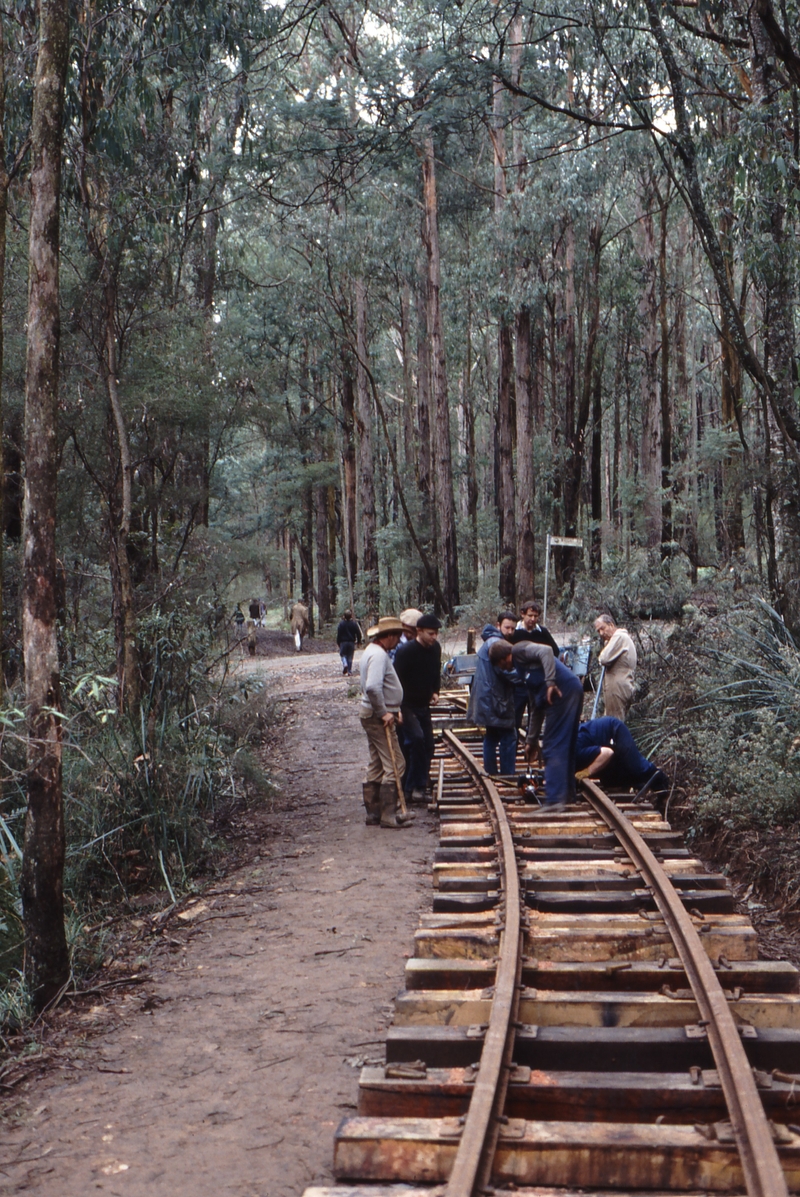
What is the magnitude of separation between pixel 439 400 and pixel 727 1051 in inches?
1119

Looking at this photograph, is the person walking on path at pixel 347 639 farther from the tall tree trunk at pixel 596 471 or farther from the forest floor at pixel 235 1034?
the forest floor at pixel 235 1034

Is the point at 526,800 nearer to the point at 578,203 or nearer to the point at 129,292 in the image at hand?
the point at 129,292

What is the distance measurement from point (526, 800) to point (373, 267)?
28921 millimetres

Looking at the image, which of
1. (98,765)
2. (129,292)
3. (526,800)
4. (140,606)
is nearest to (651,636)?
(526,800)

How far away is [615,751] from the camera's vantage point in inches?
414

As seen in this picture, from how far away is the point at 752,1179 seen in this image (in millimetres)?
3396

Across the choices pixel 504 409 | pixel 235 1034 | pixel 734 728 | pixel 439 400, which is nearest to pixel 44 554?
pixel 235 1034

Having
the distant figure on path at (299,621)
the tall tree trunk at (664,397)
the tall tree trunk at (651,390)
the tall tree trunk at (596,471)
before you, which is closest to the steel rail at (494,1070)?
the tall tree trunk at (664,397)

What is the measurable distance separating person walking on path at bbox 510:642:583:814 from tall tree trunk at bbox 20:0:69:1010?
4.27 metres

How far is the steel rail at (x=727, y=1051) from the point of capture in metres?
3.41

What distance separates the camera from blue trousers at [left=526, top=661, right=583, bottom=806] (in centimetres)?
934

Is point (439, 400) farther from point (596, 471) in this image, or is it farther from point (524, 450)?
point (596, 471)

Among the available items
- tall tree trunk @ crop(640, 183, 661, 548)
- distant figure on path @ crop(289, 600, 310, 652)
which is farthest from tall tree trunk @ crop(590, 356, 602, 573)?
distant figure on path @ crop(289, 600, 310, 652)

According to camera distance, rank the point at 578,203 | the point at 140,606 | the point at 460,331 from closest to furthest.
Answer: the point at 140,606
the point at 578,203
the point at 460,331
